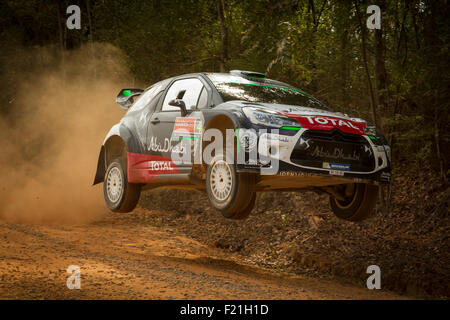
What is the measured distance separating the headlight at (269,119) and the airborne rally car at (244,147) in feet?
0.04

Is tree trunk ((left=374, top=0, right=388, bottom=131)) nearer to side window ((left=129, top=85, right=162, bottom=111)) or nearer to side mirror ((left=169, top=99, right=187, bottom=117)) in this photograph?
side window ((left=129, top=85, right=162, bottom=111))

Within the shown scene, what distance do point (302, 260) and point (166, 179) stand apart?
5.53 metres

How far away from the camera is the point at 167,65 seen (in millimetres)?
15086

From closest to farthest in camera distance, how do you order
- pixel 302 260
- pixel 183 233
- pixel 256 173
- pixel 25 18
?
pixel 256 173, pixel 302 260, pixel 183 233, pixel 25 18

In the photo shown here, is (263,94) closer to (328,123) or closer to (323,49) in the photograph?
(328,123)

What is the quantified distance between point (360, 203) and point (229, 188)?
2.09m

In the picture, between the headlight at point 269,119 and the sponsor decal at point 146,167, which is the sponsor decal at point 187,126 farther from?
the headlight at point 269,119

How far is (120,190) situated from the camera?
8.73 metres

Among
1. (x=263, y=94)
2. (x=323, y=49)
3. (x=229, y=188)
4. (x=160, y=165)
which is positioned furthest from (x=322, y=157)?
(x=323, y=49)

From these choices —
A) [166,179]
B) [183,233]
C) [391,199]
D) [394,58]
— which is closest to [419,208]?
[391,199]

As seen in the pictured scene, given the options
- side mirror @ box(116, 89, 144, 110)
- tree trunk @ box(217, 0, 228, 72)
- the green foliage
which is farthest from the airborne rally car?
tree trunk @ box(217, 0, 228, 72)

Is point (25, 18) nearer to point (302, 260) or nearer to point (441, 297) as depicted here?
point (302, 260)

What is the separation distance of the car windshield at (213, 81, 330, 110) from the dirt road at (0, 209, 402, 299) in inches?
104

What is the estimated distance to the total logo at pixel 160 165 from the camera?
7.66 meters
